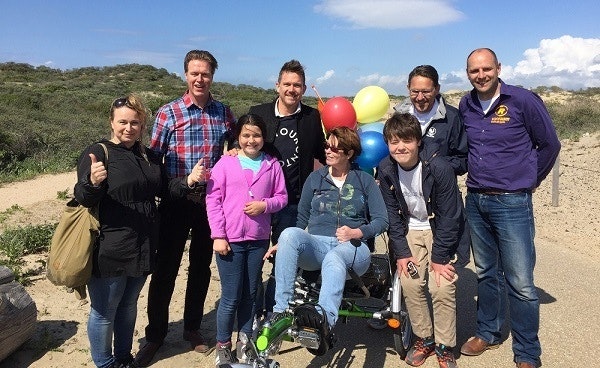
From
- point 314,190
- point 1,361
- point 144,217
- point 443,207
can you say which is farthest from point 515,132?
point 1,361

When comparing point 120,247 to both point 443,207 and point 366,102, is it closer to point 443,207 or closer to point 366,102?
point 443,207

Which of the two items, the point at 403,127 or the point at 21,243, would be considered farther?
the point at 21,243

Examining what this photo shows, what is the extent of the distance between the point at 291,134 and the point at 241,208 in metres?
0.76

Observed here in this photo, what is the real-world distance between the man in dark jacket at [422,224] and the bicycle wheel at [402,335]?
6 cm

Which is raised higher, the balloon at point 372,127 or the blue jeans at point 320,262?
the balloon at point 372,127

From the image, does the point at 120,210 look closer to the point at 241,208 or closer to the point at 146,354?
the point at 241,208

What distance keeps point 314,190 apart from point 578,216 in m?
6.58

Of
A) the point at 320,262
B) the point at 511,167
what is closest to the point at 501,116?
the point at 511,167

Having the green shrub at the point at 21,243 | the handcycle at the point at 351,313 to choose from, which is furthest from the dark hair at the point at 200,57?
the green shrub at the point at 21,243

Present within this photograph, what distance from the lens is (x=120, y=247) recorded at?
3.00 metres

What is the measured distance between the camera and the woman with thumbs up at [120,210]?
9.66ft

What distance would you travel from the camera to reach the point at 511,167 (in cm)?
337

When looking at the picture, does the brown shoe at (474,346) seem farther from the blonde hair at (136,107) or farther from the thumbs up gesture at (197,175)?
the blonde hair at (136,107)

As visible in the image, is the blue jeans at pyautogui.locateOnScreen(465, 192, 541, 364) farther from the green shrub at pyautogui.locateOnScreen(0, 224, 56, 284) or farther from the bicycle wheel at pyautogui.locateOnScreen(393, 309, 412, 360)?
the green shrub at pyautogui.locateOnScreen(0, 224, 56, 284)
